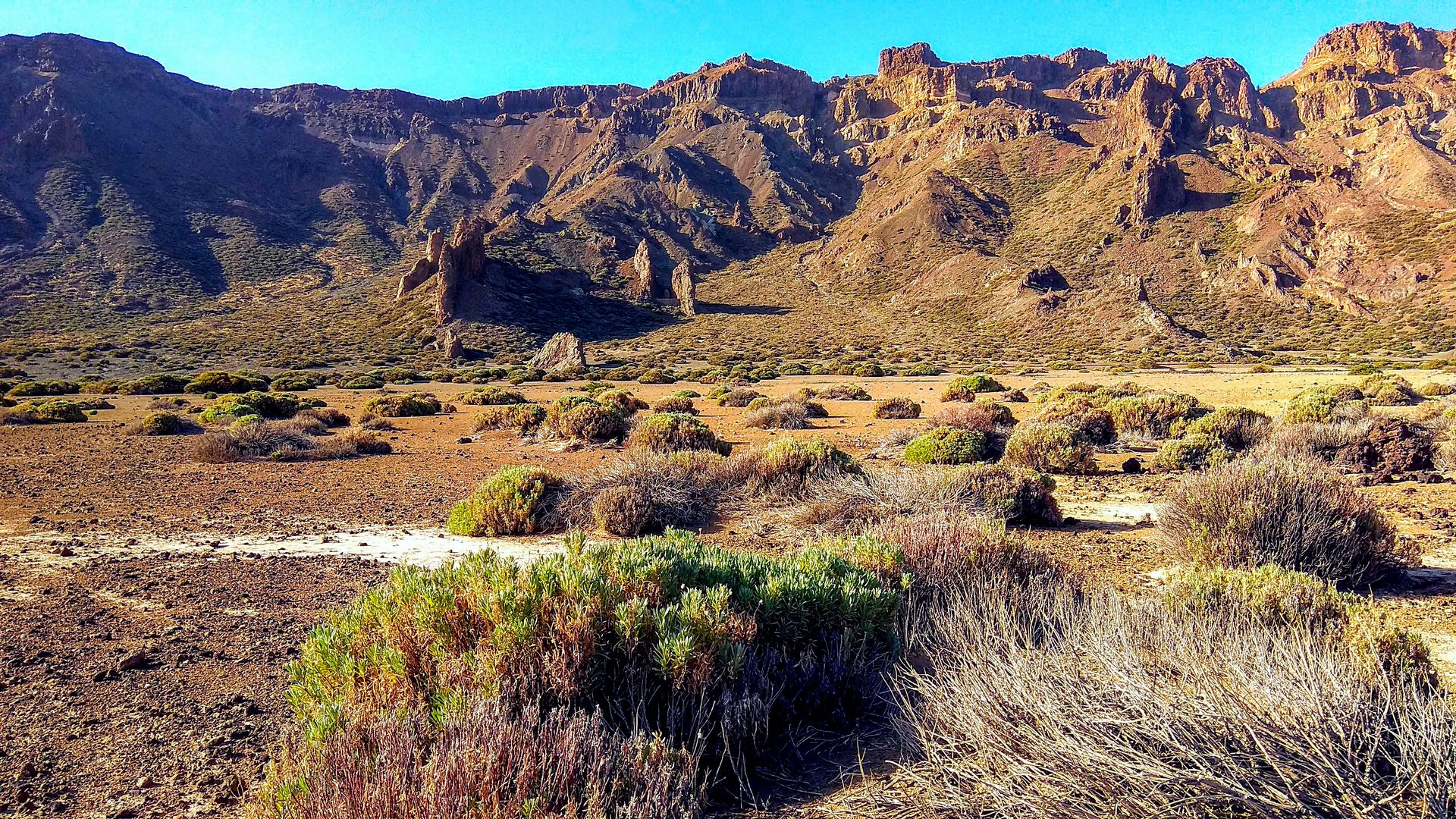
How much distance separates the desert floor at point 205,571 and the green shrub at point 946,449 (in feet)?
4.07

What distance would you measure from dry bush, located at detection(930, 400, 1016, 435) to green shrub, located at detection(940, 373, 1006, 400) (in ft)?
22.1

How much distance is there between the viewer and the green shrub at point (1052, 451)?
968 cm

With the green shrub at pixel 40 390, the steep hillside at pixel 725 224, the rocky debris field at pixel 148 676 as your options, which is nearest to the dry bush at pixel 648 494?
the rocky debris field at pixel 148 676

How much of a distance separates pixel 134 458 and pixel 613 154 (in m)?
110


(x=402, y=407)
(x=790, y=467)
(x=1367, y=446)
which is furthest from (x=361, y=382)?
(x=1367, y=446)

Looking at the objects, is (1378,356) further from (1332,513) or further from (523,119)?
(523,119)

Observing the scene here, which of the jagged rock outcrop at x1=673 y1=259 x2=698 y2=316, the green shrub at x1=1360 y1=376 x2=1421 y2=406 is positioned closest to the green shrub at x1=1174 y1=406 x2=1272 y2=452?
the green shrub at x1=1360 y1=376 x2=1421 y2=406

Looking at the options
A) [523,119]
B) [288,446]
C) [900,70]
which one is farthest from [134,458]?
[900,70]

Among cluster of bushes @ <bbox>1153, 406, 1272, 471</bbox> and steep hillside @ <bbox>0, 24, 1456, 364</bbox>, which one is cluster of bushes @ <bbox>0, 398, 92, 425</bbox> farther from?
steep hillside @ <bbox>0, 24, 1456, 364</bbox>

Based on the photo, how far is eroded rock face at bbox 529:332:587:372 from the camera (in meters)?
39.9

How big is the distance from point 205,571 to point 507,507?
8.05 ft

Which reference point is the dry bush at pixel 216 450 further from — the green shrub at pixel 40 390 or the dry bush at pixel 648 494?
the green shrub at pixel 40 390

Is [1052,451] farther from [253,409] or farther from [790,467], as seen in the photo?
[253,409]

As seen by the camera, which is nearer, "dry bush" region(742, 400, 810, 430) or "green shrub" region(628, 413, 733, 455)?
"green shrub" region(628, 413, 733, 455)
